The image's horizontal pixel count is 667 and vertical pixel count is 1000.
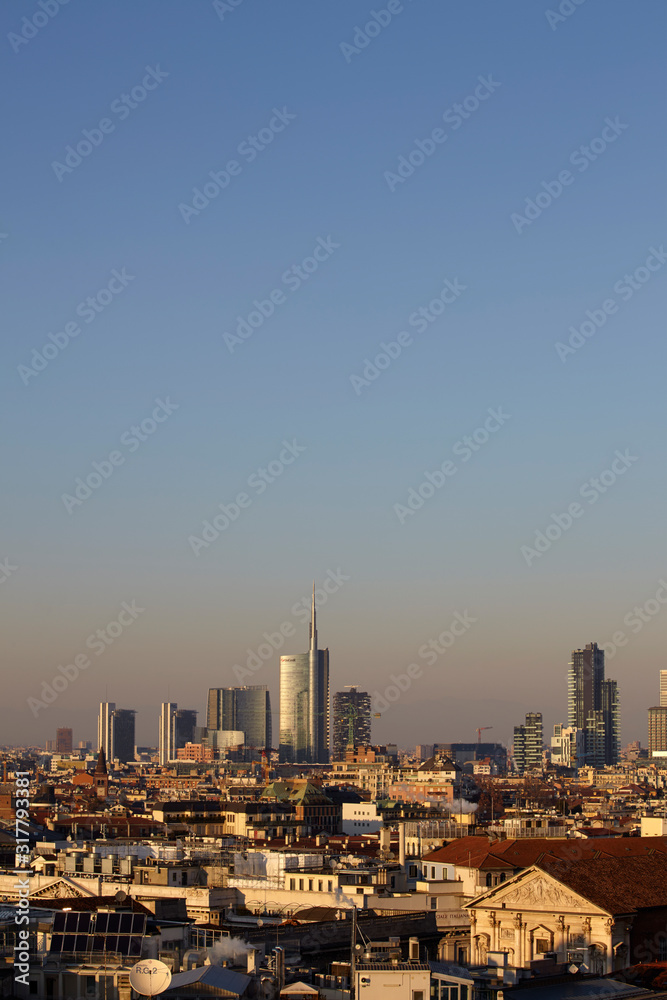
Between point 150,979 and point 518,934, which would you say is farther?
point 518,934

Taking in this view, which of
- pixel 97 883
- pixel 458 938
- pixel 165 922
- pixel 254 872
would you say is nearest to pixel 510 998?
pixel 165 922

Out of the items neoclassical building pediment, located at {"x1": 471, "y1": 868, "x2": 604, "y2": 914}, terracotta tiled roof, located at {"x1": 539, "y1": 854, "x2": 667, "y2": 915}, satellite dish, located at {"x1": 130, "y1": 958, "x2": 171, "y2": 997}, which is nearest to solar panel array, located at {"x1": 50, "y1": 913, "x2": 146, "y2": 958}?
satellite dish, located at {"x1": 130, "y1": 958, "x2": 171, "y2": 997}

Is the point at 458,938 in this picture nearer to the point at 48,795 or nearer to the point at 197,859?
the point at 197,859

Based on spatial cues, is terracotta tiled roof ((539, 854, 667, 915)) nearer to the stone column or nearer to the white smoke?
the stone column

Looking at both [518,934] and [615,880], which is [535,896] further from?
[615,880]

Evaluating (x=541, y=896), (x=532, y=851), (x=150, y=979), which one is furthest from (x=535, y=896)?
(x=150, y=979)

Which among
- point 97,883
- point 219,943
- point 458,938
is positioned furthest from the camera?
point 97,883
